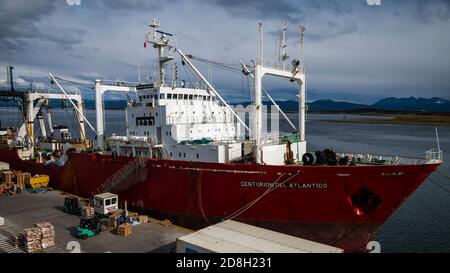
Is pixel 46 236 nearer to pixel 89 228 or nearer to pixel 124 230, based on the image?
pixel 89 228

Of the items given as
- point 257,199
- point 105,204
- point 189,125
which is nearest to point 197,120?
point 189,125

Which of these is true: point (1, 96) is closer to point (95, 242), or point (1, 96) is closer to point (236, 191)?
point (95, 242)

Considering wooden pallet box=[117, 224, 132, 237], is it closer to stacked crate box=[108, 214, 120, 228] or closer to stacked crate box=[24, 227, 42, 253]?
stacked crate box=[108, 214, 120, 228]

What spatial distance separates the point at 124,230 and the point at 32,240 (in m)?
4.05

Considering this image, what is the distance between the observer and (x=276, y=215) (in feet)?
49.4

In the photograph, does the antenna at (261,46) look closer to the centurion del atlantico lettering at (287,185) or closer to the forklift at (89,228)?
the centurion del atlantico lettering at (287,185)

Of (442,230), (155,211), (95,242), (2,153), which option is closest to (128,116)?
(155,211)

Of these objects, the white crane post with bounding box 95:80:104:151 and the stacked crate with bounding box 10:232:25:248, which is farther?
the white crane post with bounding box 95:80:104:151

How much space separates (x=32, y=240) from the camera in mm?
14242

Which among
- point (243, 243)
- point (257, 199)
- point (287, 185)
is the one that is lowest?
point (243, 243)

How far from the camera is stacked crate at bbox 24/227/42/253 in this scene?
14.2 metres

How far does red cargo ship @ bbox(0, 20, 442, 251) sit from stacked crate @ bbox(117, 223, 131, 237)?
278cm

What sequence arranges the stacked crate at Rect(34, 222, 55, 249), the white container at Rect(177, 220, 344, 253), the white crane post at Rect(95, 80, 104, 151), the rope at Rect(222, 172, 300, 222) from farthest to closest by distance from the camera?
the white crane post at Rect(95, 80, 104, 151) → the stacked crate at Rect(34, 222, 55, 249) → the rope at Rect(222, 172, 300, 222) → the white container at Rect(177, 220, 344, 253)

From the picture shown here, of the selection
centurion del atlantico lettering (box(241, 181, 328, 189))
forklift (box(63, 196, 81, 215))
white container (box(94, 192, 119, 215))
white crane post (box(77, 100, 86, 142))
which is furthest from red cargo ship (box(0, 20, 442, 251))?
white crane post (box(77, 100, 86, 142))
